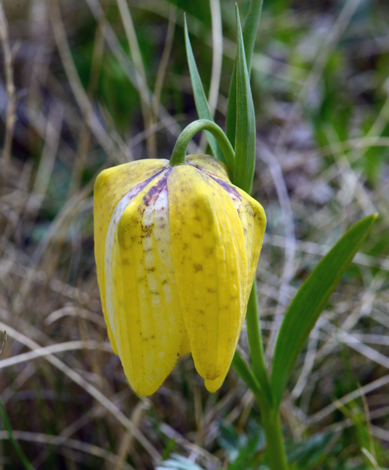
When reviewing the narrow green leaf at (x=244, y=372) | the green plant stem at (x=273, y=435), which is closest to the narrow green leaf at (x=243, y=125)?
the narrow green leaf at (x=244, y=372)

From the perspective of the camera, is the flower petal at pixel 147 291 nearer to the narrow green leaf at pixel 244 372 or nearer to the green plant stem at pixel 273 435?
the narrow green leaf at pixel 244 372

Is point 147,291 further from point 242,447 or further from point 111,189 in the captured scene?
point 242,447

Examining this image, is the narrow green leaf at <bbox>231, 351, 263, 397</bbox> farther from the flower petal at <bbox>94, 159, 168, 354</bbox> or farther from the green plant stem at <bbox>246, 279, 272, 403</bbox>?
the flower petal at <bbox>94, 159, 168, 354</bbox>

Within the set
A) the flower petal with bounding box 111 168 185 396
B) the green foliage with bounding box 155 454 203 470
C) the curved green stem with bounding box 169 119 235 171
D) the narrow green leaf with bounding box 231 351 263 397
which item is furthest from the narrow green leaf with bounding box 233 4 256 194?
the green foliage with bounding box 155 454 203 470

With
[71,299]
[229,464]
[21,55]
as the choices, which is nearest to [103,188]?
[229,464]

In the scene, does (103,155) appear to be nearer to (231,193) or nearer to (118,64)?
(118,64)
